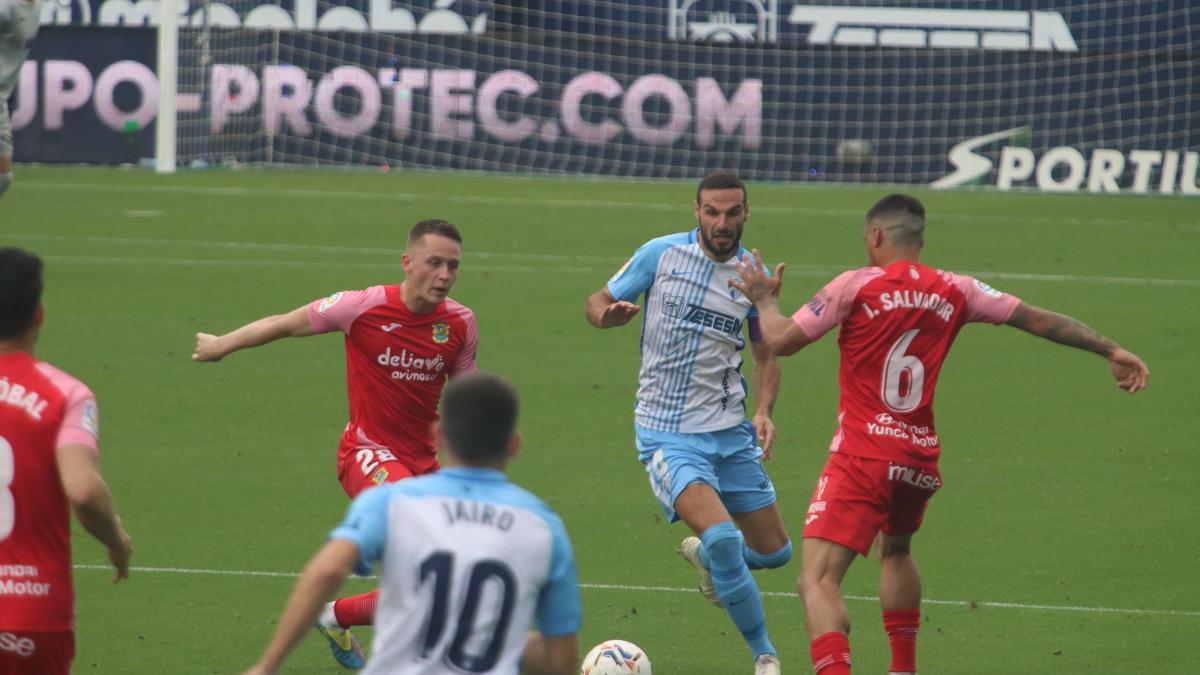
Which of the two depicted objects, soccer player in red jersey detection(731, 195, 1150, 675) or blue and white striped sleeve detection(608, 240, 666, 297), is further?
blue and white striped sleeve detection(608, 240, 666, 297)

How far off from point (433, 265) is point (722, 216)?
1.38 metres

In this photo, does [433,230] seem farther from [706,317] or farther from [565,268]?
[565,268]

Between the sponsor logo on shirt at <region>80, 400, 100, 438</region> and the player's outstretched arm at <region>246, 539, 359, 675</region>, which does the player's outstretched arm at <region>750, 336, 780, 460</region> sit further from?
the player's outstretched arm at <region>246, 539, 359, 675</region>

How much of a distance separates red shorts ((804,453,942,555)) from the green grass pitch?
47.0 inches

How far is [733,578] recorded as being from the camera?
7449 millimetres

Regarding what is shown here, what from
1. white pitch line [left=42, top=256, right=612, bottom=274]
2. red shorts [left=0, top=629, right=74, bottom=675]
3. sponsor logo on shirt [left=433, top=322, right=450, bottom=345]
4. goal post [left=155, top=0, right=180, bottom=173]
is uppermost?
goal post [left=155, top=0, right=180, bottom=173]

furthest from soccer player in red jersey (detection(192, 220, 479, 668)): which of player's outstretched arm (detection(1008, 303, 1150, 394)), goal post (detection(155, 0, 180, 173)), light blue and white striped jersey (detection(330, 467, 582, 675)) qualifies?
goal post (detection(155, 0, 180, 173))

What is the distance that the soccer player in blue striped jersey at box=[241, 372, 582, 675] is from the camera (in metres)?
4.25

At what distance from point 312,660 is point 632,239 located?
1527 centimetres

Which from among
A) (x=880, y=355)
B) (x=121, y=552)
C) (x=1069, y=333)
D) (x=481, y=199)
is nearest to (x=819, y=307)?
(x=880, y=355)

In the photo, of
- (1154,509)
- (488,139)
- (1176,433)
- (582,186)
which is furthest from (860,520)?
(488,139)

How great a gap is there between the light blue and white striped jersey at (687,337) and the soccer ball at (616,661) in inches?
45.9

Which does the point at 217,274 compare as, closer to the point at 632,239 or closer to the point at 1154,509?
the point at 632,239

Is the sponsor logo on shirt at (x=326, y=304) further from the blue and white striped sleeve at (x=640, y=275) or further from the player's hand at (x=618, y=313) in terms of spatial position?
the blue and white striped sleeve at (x=640, y=275)
